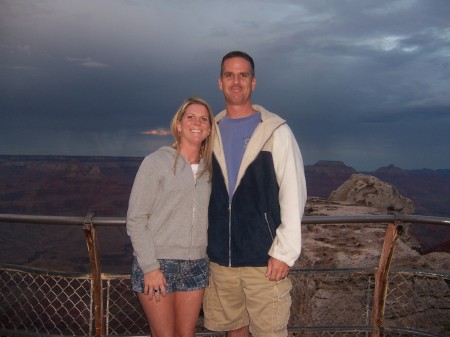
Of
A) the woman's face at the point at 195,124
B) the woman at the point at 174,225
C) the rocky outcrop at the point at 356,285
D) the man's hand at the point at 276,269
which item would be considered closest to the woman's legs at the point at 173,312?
the woman at the point at 174,225

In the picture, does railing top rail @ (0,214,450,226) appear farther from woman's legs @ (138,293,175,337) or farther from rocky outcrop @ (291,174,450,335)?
rocky outcrop @ (291,174,450,335)

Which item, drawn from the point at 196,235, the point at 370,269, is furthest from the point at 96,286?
the point at 370,269

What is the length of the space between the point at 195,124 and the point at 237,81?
0.36 m

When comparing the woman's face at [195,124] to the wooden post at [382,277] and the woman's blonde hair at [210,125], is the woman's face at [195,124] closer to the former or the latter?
the woman's blonde hair at [210,125]

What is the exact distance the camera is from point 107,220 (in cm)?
273

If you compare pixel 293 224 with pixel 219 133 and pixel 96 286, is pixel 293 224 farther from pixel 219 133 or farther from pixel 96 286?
pixel 96 286

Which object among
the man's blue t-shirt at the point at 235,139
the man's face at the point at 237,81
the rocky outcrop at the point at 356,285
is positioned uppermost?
the man's face at the point at 237,81

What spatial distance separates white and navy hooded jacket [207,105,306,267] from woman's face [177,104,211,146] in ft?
0.50

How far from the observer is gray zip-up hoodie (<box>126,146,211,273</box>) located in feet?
7.14

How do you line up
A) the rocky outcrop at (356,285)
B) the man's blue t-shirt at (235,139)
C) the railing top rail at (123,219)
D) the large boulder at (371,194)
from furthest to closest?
1. the large boulder at (371,194)
2. the rocky outcrop at (356,285)
3. the railing top rail at (123,219)
4. the man's blue t-shirt at (235,139)

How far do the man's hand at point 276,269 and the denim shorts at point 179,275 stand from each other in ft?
1.10

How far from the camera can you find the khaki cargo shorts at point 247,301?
242 centimetres

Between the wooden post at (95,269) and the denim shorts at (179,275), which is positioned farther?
the wooden post at (95,269)

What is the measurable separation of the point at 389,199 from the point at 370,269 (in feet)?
19.6
